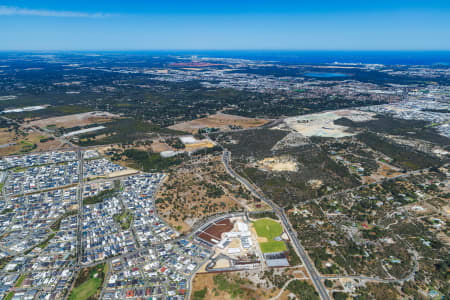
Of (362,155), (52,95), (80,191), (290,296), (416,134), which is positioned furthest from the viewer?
(52,95)

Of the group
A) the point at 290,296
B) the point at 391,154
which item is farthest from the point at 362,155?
the point at 290,296

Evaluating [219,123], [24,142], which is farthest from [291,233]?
[24,142]

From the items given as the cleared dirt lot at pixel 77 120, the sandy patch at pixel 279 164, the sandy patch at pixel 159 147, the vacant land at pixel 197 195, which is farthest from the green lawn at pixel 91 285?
the cleared dirt lot at pixel 77 120

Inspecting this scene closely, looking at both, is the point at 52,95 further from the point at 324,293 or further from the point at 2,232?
the point at 324,293

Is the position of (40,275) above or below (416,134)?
→ below

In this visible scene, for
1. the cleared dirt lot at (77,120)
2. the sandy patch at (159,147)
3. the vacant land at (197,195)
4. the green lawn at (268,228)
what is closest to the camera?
the green lawn at (268,228)

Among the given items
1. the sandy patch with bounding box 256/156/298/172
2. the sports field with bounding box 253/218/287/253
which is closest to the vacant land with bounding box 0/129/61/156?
the sandy patch with bounding box 256/156/298/172

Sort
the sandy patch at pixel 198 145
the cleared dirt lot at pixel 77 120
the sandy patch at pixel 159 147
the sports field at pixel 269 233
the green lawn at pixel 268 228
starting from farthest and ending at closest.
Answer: the cleared dirt lot at pixel 77 120, the sandy patch at pixel 198 145, the sandy patch at pixel 159 147, the green lawn at pixel 268 228, the sports field at pixel 269 233

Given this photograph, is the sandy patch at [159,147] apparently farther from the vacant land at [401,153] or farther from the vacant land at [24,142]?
the vacant land at [401,153]
